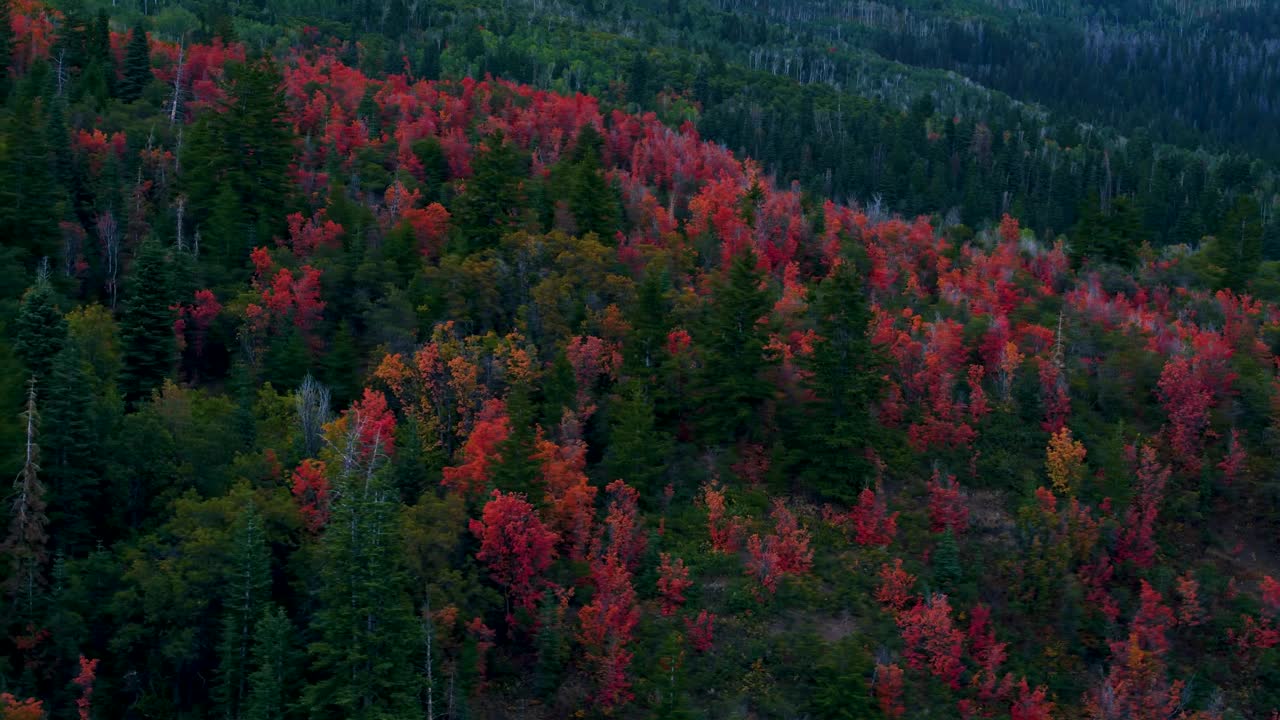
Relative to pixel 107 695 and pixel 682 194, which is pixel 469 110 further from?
pixel 107 695

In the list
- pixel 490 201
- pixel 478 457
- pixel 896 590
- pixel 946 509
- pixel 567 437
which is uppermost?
pixel 490 201

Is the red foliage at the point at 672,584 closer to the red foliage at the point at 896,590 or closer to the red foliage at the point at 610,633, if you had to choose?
the red foliage at the point at 610,633

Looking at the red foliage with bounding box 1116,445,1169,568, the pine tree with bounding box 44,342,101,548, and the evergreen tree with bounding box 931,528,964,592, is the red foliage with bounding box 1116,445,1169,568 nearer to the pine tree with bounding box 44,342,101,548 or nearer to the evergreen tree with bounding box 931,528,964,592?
the evergreen tree with bounding box 931,528,964,592

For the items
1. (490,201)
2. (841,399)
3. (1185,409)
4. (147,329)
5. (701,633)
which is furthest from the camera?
(490,201)

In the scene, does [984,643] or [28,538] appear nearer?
[28,538]

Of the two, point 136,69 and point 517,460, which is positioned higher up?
point 136,69

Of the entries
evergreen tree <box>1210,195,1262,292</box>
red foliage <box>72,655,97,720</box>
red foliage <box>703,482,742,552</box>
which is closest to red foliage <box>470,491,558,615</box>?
red foliage <box>703,482,742,552</box>

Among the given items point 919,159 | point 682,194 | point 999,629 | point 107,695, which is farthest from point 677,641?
point 919,159

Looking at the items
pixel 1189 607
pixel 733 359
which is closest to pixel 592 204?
pixel 733 359

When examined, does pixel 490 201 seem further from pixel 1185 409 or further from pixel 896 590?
pixel 1185 409
